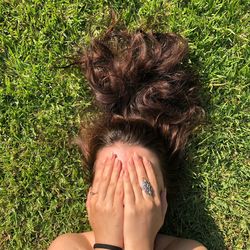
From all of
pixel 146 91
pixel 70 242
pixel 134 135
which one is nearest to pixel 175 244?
pixel 70 242

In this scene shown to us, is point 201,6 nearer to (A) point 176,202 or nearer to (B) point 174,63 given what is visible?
(B) point 174,63

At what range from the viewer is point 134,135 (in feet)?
9.72

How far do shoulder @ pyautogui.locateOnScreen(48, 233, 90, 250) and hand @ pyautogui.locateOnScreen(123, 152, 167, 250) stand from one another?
428 mm

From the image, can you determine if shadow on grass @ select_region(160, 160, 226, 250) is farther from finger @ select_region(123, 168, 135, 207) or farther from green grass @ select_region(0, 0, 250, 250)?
finger @ select_region(123, 168, 135, 207)

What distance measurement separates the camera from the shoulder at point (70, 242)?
3.11 meters

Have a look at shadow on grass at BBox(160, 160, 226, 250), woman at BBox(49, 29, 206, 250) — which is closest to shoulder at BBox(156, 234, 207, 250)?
woman at BBox(49, 29, 206, 250)

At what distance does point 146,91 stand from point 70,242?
1.09 metres

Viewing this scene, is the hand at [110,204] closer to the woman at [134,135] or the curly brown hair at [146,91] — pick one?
the woman at [134,135]

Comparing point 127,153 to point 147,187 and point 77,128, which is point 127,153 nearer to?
point 147,187

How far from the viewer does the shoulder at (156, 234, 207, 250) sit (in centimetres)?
313

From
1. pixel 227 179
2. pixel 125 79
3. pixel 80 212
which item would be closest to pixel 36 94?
pixel 125 79

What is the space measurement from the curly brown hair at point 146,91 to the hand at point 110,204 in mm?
270

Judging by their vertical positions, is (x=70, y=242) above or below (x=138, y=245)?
below

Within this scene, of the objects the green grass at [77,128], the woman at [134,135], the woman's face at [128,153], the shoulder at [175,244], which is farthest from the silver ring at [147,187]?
the green grass at [77,128]
